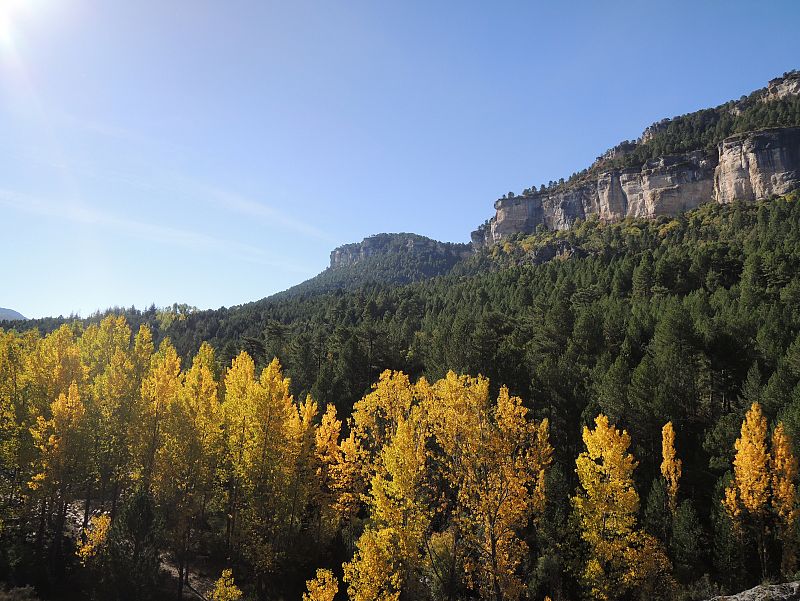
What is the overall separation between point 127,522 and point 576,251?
13192 centimetres

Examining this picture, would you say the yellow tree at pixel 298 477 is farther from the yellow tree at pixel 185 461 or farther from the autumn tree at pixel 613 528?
the autumn tree at pixel 613 528

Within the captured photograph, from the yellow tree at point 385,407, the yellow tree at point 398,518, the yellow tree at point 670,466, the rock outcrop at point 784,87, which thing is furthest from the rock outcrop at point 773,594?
the rock outcrop at point 784,87

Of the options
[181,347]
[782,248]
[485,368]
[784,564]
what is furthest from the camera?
[181,347]

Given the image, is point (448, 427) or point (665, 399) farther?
point (665, 399)

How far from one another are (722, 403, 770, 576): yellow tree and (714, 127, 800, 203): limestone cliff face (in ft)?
450

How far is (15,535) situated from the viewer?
23.7 metres

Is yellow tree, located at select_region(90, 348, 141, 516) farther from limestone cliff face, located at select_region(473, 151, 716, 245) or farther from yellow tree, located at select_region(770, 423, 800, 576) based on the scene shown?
limestone cliff face, located at select_region(473, 151, 716, 245)

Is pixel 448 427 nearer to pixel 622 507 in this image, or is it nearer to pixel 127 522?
pixel 622 507

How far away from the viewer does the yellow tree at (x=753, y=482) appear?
26.2 metres

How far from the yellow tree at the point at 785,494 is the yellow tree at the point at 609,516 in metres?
10.0

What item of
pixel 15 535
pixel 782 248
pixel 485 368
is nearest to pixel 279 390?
pixel 15 535

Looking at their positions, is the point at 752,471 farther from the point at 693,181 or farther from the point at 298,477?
the point at 693,181

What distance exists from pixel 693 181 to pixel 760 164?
18.6m

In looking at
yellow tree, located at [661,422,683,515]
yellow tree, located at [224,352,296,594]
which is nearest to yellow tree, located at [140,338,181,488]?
yellow tree, located at [224,352,296,594]
